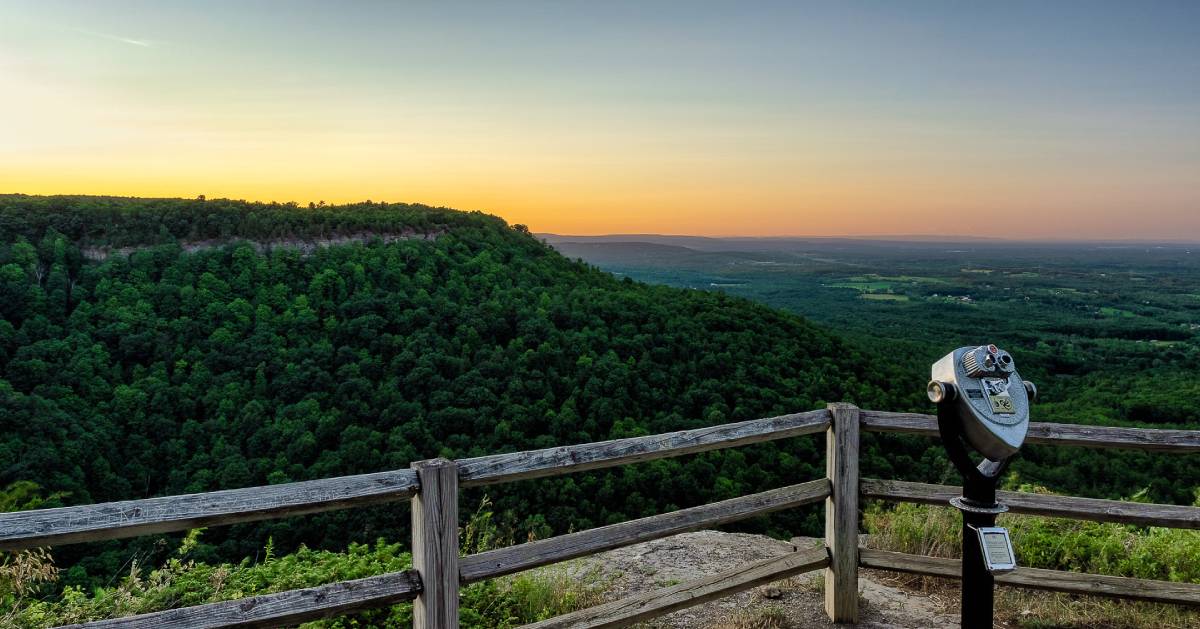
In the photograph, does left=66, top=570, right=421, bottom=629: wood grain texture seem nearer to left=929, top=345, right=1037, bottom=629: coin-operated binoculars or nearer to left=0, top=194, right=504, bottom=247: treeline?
left=929, top=345, right=1037, bottom=629: coin-operated binoculars

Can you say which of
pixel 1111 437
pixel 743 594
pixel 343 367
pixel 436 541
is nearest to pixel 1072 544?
pixel 1111 437

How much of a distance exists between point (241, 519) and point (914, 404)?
31264 millimetres

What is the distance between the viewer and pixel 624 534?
349cm

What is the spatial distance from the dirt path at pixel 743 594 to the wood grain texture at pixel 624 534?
0.71 metres

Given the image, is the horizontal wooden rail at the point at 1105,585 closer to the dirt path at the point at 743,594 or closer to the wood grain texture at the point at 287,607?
the dirt path at the point at 743,594

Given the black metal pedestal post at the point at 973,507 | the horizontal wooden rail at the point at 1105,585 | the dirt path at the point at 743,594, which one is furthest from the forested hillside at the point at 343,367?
the black metal pedestal post at the point at 973,507

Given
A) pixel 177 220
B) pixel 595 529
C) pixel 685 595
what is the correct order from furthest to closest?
pixel 177 220
pixel 685 595
pixel 595 529

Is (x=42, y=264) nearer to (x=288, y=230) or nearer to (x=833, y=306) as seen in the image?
(x=288, y=230)

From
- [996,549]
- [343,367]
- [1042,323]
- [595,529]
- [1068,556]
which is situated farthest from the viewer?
[1042,323]

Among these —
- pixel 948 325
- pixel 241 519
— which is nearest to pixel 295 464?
pixel 241 519

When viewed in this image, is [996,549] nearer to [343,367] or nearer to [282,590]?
[282,590]

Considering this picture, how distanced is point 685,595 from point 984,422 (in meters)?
1.79

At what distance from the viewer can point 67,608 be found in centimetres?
390

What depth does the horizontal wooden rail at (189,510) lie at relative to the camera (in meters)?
2.27
